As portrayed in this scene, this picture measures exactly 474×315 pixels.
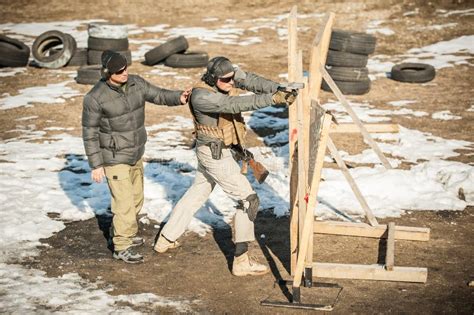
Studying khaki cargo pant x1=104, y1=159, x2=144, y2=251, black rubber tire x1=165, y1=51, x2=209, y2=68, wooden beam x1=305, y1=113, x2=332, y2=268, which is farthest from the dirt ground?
black rubber tire x1=165, y1=51, x2=209, y2=68

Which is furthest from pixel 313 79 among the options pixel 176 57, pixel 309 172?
pixel 176 57

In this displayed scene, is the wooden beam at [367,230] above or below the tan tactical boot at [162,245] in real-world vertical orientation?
below

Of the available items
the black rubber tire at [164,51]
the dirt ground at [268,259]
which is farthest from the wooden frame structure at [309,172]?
the black rubber tire at [164,51]

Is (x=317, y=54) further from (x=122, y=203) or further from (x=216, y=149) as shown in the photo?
(x=122, y=203)

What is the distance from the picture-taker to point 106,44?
61.1 ft

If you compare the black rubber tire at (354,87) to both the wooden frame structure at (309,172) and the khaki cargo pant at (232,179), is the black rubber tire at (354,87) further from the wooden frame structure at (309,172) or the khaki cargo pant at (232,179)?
the khaki cargo pant at (232,179)

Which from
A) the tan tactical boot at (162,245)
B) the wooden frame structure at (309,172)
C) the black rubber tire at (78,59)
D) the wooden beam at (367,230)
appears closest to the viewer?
the wooden frame structure at (309,172)

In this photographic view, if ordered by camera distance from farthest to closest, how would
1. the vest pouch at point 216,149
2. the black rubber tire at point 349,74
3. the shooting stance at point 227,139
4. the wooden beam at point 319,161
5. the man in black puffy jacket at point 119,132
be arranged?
the black rubber tire at point 349,74, the man in black puffy jacket at point 119,132, the vest pouch at point 216,149, the shooting stance at point 227,139, the wooden beam at point 319,161

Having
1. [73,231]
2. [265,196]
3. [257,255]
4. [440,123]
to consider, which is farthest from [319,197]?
[440,123]

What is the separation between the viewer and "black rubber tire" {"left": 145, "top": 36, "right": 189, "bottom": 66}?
18516mm

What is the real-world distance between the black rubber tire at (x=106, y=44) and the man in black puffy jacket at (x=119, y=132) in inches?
441

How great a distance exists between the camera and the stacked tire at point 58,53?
18.7 meters

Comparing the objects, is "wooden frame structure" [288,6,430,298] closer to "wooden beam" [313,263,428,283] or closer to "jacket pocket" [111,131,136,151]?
"wooden beam" [313,263,428,283]

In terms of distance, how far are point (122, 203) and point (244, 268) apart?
5.08 ft
